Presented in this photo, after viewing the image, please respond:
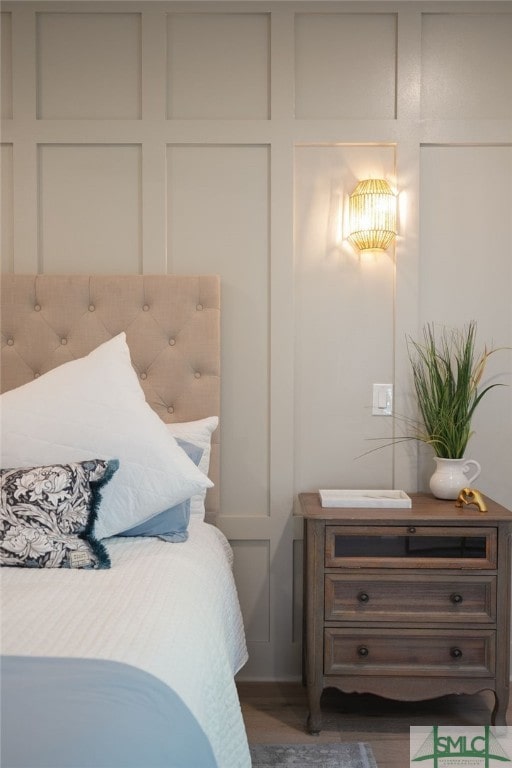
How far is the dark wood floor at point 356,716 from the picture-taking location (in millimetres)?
2109

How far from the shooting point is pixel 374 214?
95.0 inches

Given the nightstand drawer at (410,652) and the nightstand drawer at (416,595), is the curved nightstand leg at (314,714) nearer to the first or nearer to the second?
the nightstand drawer at (410,652)

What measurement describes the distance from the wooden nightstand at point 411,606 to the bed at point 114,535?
338mm

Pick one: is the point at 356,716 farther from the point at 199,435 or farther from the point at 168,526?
the point at 199,435

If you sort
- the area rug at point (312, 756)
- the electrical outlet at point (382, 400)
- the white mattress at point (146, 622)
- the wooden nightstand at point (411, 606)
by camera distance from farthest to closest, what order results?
the electrical outlet at point (382, 400), the wooden nightstand at point (411, 606), the area rug at point (312, 756), the white mattress at point (146, 622)

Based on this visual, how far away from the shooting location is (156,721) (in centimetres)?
104

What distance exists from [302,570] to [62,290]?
143 cm

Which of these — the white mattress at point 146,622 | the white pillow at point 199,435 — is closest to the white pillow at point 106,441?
the white mattress at point 146,622

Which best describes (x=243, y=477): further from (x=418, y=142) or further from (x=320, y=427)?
(x=418, y=142)

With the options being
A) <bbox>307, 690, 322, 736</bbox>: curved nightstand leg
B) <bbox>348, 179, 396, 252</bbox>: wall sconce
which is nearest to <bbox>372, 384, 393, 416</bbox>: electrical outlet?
<bbox>348, 179, 396, 252</bbox>: wall sconce

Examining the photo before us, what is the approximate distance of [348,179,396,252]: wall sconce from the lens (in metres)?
2.41

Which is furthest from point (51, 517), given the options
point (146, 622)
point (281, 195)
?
point (281, 195)

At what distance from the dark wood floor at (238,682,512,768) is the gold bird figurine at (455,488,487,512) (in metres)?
0.75

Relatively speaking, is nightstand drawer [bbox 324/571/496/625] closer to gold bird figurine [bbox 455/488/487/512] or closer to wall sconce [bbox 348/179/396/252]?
gold bird figurine [bbox 455/488/487/512]
